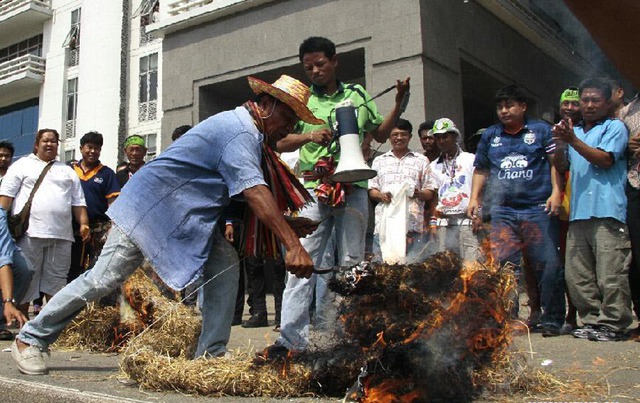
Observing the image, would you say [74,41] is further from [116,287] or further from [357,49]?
[116,287]

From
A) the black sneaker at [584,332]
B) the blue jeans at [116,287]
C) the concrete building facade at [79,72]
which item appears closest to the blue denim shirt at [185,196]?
the blue jeans at [116,287]

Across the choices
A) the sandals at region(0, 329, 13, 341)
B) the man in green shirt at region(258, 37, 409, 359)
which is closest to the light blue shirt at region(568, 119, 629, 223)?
the man in green shirt at region(258, 37, 409, 359)

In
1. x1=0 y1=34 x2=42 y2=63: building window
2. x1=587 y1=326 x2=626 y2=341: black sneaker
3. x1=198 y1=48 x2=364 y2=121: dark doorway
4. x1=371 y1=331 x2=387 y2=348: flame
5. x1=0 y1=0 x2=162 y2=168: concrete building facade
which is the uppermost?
x1=0 y1=34 x2=42 y2=63: building window

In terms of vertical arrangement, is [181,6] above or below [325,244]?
above

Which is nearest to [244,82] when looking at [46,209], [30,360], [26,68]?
[46,209]

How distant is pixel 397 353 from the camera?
110 inches

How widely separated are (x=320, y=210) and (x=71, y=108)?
25.0m

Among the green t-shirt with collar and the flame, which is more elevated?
the green t-shirt with collar

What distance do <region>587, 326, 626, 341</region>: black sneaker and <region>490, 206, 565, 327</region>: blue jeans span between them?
42cm

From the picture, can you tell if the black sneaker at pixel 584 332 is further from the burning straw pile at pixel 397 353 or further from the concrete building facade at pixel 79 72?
the concrete building facade at pixel 79 72

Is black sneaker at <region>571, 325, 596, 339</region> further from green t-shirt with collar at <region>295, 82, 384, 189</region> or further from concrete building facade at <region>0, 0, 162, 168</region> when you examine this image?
concrete building facade at <region>0, 0, 162, 168</region>

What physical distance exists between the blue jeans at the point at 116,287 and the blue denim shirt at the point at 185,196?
18cm

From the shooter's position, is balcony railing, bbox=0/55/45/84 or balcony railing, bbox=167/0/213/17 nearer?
balcony railing, bbox=167/0/213/17

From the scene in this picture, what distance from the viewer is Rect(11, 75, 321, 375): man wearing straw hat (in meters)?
3.55
